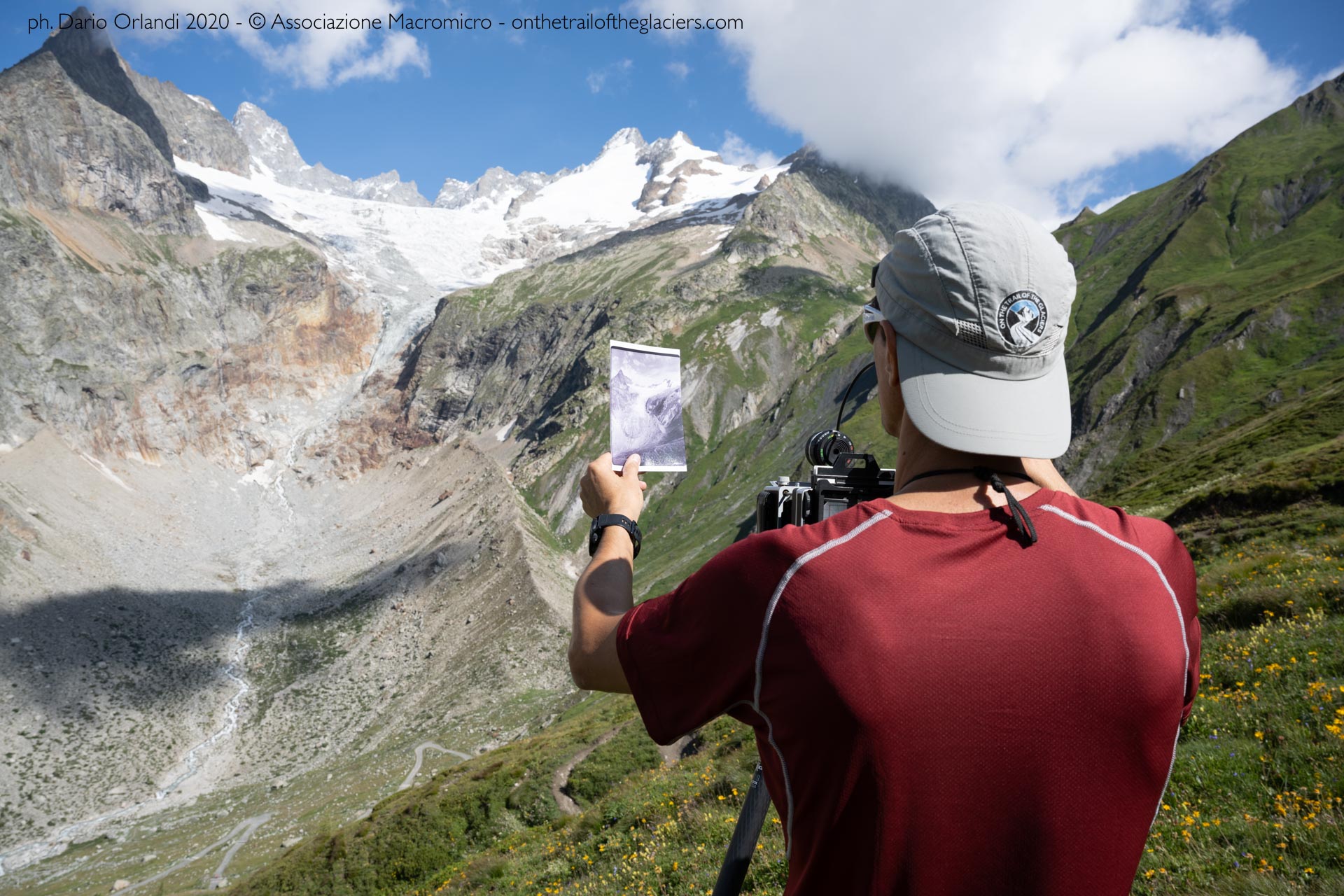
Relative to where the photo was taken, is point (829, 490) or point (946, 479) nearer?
point (946, 479)

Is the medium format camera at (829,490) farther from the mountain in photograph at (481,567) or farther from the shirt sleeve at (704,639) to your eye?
the mountain in photograph at (481,567)

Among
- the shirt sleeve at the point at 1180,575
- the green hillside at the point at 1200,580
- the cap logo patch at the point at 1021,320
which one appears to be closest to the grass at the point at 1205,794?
the green hillside at the point at 1200,580

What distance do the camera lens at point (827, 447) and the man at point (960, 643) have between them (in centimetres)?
127

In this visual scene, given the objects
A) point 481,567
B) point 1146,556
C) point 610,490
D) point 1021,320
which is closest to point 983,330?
point 1021,320

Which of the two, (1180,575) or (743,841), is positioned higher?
(1180,575)

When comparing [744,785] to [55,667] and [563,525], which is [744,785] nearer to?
[55,667]

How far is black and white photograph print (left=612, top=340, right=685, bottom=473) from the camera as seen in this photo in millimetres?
4590

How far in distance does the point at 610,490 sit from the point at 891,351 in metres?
1.54

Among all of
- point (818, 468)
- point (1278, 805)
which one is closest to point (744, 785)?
point (1278, 805)

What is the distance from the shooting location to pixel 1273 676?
873 cm

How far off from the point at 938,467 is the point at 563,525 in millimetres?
154101

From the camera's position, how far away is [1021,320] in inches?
95.1

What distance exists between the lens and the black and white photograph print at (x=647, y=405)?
181 inches

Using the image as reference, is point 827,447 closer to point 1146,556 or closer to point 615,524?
point 615,524
